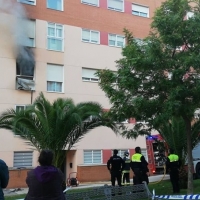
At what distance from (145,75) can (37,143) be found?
427 centimetres

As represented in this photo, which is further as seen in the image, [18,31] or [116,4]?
[116,4]

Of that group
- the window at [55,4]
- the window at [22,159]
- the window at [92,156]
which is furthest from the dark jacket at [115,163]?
the window at [55,4]

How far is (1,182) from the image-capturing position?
5.53m

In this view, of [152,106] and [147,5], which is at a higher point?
[147,5]

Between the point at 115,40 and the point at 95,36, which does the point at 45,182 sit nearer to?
the point at 95,36

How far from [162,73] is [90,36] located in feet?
45.7

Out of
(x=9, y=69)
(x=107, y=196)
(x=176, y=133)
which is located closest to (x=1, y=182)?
(x=107, y=196)

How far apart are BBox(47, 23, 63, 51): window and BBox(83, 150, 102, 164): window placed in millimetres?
6559

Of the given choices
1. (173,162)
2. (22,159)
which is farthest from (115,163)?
(22,159)

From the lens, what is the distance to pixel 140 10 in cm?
2697

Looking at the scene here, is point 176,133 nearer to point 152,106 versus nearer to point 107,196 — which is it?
point 152,106

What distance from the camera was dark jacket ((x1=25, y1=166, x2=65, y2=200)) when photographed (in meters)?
4.57

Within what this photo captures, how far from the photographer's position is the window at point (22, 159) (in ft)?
67.5

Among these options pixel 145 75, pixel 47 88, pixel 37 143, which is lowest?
pixel 37 143
